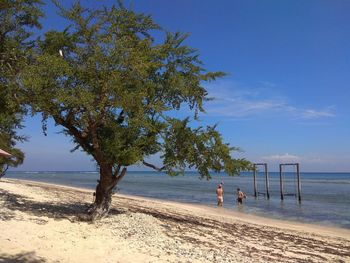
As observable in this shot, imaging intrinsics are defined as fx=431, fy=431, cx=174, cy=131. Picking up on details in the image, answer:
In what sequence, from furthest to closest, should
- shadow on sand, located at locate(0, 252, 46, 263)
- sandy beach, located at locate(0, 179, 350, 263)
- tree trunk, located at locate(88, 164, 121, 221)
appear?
tree trunk, located at locate(88, 164, 121, 221)
sandy beach, located at locate(0, 179, 350, 263)
shadow on sand, located at locate(0, 252, 46, 263)

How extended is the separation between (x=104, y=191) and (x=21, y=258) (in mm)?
6046

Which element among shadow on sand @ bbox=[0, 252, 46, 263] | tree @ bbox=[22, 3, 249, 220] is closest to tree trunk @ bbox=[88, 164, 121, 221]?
tree @ bbox=[22, 3, 249, 220]

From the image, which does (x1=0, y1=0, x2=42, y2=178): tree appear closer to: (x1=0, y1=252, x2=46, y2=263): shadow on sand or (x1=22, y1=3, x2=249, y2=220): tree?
→ (x1=22, y1=3, x2=249, y2=220): tree

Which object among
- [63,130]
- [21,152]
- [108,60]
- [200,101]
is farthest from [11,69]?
[21,152]

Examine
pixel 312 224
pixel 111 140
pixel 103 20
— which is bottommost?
pixel 312 224

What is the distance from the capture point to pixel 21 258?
8.45 meters

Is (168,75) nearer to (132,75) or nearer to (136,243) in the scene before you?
(132,75)

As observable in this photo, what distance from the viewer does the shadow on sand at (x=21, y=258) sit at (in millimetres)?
8188

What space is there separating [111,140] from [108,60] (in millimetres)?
2546

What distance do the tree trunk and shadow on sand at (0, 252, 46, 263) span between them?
16.9 ft

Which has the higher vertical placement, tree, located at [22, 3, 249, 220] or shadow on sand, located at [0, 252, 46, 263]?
tree, located at [22, 3, 249, 220]

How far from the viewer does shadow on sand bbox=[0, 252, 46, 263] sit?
26.9 ft

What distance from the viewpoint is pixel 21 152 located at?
33812 millimetres

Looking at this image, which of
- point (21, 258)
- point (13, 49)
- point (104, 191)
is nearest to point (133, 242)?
point (21, 258)
